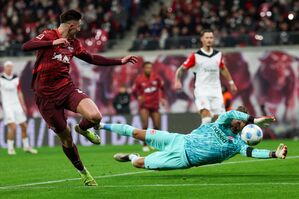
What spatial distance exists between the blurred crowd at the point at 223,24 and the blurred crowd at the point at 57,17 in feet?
4.69

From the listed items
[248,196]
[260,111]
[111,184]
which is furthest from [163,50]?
[248,196]

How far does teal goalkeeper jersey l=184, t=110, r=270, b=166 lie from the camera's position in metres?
12.7

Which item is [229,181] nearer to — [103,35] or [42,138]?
[42,138]

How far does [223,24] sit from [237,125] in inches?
684

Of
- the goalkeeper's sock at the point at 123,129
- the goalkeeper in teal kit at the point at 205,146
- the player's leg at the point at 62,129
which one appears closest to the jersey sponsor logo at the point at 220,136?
the goalkeeper in teal kit at the point at 205,146

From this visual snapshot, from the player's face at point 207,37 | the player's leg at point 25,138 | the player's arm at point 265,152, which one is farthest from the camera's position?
the player's leg at point 25,138

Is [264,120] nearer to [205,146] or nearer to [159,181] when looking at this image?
[205,146]

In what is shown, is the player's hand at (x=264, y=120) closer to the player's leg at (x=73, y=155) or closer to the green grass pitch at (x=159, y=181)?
the green grass pitch at (x=159, y=181)

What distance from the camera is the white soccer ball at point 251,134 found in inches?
512

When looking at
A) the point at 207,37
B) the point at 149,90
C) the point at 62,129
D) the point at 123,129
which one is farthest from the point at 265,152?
the point at 149,90

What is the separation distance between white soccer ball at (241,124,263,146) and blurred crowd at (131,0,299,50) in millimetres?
15153

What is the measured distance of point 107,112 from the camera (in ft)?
97.9

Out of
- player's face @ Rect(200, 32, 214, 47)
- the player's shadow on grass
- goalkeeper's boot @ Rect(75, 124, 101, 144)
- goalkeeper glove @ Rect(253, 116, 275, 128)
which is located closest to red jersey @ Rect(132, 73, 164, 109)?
player's face @ Rect(200, 32, 214, 47)

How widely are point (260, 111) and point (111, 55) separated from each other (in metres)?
5.74
